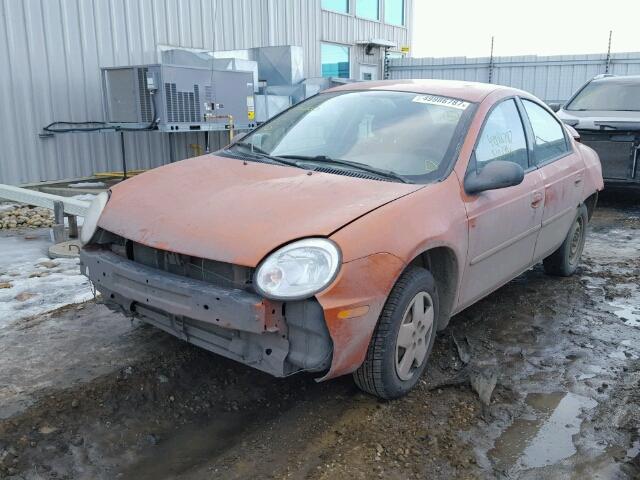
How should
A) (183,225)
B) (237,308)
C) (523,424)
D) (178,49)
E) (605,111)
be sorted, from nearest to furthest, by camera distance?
(237,308), (183,225), (523,424), (605,111), (178,49)

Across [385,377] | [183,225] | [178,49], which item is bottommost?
[385,377]

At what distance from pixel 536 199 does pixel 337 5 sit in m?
13.7

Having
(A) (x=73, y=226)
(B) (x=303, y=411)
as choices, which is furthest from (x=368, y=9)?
(B) (x=303, y=411)

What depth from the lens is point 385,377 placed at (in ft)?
9.53

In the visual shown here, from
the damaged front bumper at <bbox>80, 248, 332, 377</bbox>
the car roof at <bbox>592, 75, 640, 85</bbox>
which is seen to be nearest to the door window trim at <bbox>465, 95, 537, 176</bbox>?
the damaged front bumper at <bbox>80, 248, 332, 377</bbox>

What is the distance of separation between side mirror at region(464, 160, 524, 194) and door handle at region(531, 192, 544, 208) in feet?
2.32

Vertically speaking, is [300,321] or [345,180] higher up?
[345,180]

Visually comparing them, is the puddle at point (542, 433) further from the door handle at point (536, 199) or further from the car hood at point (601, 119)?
the car hood at point (601, 119)

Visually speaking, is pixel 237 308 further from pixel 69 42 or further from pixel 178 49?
pixel 178 49

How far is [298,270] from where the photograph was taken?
2504 millimetres

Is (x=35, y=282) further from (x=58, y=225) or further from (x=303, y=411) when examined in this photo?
(x=303, y=411)

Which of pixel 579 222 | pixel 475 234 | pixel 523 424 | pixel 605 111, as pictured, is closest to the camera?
pixel 523 424

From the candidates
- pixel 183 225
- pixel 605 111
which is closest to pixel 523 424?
pixel 183 225

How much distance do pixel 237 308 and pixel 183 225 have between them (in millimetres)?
543
